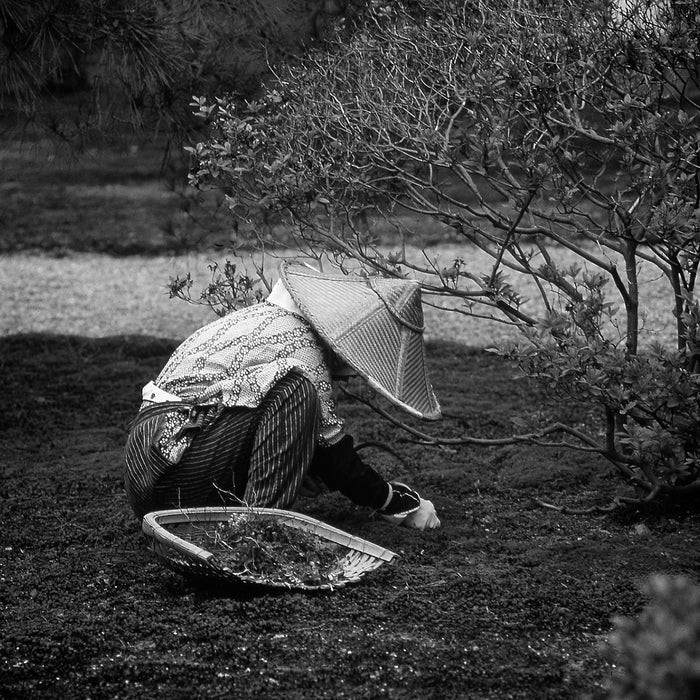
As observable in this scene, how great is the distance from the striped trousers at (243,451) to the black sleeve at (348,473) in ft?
0.43

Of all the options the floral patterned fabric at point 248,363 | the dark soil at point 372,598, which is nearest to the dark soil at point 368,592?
the dark soil at point 372,598

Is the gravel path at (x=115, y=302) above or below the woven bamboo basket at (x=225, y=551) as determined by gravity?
below

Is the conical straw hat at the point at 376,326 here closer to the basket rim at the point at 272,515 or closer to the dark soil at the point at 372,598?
the basket rim at the point at 272,515

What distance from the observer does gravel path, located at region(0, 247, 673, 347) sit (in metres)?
7.99

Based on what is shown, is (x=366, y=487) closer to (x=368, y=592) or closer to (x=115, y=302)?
(x=368, y=592)

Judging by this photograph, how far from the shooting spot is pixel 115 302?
9430mm

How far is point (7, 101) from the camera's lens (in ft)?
15.8

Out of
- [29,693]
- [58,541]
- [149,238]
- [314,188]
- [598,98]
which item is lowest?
[149,238]

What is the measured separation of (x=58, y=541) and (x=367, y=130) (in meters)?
1.81

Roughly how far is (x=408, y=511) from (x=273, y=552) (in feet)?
2.14

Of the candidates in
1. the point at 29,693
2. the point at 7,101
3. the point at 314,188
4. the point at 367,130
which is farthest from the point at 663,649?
the point at 7,101

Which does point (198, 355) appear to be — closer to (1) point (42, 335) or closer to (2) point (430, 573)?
(2) point (430, 573)

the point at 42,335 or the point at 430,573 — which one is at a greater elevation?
the point at 430,573

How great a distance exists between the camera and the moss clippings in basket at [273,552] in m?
2.67
